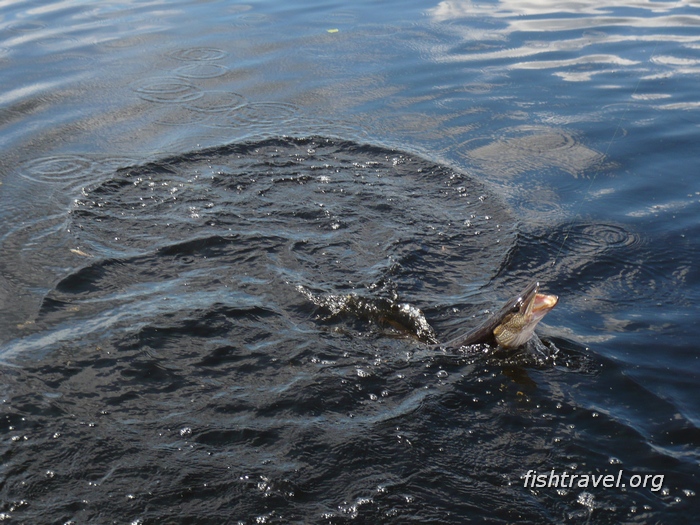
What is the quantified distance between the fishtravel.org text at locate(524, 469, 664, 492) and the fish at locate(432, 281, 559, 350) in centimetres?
98

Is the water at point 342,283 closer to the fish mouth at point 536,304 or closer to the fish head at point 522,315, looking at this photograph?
the fish head at point 522,315

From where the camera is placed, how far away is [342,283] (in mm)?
5035

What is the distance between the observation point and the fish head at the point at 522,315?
411 cm

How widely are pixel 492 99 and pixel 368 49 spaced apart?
2.47 m

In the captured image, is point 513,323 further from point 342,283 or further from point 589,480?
point 342,283

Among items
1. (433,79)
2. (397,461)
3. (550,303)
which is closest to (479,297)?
(550,303)

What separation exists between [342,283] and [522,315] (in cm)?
142

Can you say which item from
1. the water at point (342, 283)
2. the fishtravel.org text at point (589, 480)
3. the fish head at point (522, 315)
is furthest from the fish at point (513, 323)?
the fishtravel.org text at point (589, 480)

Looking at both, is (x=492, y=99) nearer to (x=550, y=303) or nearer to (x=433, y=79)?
(x=433, y=79)

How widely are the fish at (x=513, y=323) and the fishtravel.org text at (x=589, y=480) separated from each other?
98 cm

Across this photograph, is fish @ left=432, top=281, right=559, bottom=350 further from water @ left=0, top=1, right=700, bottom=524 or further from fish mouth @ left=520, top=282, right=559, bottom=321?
water @ left=0, top=1, right=700, bottom=524

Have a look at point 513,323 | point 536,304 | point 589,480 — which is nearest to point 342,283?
point 513,323

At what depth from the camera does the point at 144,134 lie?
291 inches

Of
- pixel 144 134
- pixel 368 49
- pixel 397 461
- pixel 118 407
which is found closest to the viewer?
pixel 397 461
